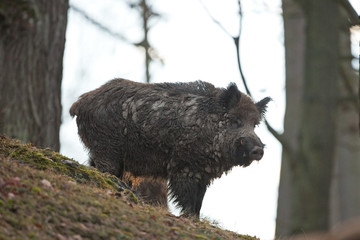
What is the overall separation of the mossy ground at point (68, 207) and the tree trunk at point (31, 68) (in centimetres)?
51

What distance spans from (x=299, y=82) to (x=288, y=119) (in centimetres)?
91

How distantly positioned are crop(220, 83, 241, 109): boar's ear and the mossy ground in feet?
9.86

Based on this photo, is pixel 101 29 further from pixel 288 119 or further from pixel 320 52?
pixel 320 52

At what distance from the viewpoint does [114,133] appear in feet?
31.0

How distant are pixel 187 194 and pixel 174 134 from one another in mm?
971

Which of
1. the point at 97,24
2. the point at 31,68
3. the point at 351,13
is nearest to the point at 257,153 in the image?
the point at 351,13

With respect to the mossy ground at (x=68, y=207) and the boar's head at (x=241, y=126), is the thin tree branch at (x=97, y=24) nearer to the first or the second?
the boar's head at (x=241, y=126)

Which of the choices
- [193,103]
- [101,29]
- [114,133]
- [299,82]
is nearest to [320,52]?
[193,103]

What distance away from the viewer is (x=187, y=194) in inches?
A: 354

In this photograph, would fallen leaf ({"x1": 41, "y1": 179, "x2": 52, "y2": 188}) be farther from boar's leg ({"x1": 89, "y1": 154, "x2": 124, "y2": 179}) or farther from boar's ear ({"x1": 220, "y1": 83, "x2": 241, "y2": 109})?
boar's ear ({"x1": 220, "y1": 83, "x2": 241, "y2": 109})

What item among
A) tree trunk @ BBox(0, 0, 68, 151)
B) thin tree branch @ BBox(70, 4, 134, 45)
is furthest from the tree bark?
thin tree branch @ BBox(70, 4, 134, 45)

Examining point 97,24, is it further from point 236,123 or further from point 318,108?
point 318,108

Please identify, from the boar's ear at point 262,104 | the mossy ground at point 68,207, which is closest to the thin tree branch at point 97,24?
the boar's ear at point 262,104

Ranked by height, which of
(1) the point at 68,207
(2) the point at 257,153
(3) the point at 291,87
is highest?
(3) the point at 291,87
